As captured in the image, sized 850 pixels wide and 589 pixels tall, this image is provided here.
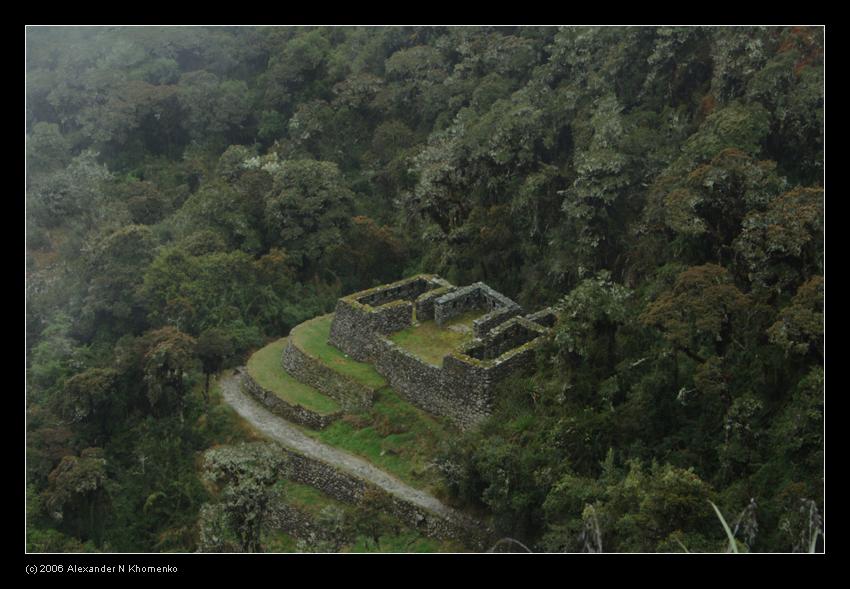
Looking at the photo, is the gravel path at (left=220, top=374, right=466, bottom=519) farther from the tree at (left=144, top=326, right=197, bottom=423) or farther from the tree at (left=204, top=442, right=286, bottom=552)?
the tree at (left=204, top=442, right=286, bottom=552)

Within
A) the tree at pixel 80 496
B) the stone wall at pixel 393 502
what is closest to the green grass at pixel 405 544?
the stone wall at pixel 393 502

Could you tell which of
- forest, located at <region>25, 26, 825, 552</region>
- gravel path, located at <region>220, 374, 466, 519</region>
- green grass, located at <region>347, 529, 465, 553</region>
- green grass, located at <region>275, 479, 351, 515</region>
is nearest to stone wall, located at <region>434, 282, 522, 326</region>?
forest, located at <region>25, 26, 825, 552</region>

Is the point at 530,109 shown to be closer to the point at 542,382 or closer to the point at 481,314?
the point at 481,314

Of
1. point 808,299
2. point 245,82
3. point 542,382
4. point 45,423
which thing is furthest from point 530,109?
point 245,82

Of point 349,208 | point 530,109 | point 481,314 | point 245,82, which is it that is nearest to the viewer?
point 481,314

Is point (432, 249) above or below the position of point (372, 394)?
above

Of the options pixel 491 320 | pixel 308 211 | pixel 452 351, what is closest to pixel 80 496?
pixel 452 351

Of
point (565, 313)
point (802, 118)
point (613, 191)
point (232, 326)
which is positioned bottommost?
point (232, 326)

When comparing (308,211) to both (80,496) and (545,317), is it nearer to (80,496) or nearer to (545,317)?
(545,317)
